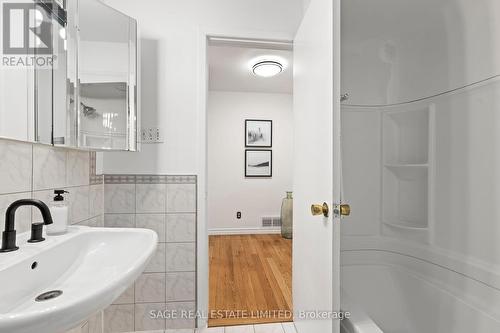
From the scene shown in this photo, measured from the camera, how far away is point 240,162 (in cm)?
372

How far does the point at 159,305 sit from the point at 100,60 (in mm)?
1503

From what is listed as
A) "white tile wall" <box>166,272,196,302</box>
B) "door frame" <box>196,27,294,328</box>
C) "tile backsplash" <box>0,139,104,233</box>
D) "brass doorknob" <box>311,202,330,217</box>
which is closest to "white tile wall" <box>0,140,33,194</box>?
"tile backsplash" <box>0,139,104,233</box>

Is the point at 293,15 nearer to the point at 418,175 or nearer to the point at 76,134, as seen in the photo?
the point at 418,175

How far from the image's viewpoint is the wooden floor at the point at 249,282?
1.69 meters

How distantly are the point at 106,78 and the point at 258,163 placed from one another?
264cm

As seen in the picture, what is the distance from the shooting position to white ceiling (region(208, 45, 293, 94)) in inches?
96.7

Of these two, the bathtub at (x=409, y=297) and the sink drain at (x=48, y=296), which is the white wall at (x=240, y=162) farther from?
the sink drain at (x=48, y=296)

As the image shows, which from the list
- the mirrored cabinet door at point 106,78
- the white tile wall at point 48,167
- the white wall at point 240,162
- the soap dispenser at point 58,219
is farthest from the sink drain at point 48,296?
the white wall at point 240,162

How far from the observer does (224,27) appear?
5.17ft

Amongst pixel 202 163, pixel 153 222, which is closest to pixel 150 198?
A: pixel 153 222

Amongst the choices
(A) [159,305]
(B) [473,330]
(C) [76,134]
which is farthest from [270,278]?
(C) [76,134]

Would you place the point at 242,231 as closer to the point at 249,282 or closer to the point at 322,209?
the point at 249,282

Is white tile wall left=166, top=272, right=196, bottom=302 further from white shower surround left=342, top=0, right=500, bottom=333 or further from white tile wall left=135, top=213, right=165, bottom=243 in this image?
white shower surround left=342, top=0, right=500, bottom=333

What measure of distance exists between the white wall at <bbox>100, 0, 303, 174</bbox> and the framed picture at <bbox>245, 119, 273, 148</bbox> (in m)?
2.18
